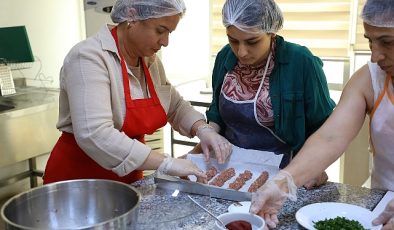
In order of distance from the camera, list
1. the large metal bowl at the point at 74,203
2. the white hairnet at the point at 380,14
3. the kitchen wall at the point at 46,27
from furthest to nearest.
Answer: the kitchen wall at the point at 46,27 < the white hairnet at the point at 380,14 < the large metal bowl at the point at 74,203

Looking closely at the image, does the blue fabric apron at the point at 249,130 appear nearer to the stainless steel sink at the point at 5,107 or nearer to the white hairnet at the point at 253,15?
the white hairnet at the point at 253,15

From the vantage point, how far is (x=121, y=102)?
144 cm

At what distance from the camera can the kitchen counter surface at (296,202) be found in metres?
1.14

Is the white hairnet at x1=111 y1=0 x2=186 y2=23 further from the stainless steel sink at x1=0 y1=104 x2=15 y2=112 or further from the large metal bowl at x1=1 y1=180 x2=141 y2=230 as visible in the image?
the stainless steel sink at x1=0 y1=104 x2=15 y2=112

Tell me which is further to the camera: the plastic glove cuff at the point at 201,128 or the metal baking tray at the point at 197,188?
the plastic glove cuff at the point at 201,128

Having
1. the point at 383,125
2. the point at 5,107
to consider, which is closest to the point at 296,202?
the point at 383,125

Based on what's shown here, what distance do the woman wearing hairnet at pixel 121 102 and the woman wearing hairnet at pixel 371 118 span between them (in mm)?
314

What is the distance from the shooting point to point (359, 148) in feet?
9.42

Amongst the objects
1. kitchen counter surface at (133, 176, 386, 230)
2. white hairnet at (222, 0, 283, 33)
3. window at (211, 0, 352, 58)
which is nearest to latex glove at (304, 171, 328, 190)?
kitchen counter surface at (133, 176, 386, 230)

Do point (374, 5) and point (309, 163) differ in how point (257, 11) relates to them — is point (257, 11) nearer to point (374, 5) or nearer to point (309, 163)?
point (374, 5)

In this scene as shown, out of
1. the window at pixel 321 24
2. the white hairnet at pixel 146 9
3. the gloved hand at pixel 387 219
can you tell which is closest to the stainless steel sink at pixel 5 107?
the white hairnet at pixel 146 9

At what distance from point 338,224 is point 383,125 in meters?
0.41

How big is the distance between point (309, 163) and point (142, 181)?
0.55 m

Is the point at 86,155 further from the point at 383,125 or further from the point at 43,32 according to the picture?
the point at 43,32
